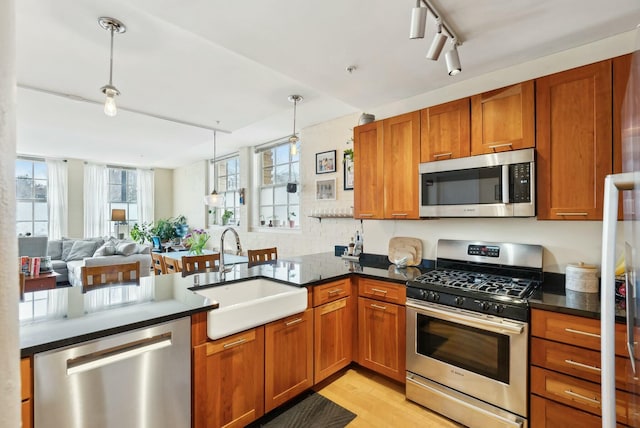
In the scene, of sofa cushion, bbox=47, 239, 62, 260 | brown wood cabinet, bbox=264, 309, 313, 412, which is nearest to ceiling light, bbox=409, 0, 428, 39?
brown wood cabinet, bbox=264, 309, 313, 412

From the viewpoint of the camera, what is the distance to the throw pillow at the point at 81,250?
5598 mm

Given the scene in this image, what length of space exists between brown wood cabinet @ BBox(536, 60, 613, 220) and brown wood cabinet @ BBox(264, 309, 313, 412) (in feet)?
5.86

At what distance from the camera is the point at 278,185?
16.7 ft

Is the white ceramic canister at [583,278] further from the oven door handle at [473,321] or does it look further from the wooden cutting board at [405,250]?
the wooden cutting board at [405,250]

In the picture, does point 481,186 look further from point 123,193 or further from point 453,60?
point 123,193

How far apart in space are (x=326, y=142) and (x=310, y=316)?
7.95 ft

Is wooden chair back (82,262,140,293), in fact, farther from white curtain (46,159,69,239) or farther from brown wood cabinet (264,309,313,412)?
white curtain (46,159,69,239)

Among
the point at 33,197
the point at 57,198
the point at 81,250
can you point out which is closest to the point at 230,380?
the point at 81,250

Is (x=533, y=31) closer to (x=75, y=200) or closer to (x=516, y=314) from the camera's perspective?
(x=516, y=314)

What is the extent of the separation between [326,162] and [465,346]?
2.63 m

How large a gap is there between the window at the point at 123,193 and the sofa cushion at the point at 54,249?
1.72 metres

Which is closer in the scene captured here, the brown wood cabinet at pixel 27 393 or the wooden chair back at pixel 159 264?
the brown wood cabinet at pixel 27 393

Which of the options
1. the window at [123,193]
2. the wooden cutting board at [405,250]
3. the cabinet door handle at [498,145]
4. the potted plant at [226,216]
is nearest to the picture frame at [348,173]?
the wooden cutting board at [405,250]

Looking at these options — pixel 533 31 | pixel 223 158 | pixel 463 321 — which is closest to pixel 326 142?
pixel 533 31
